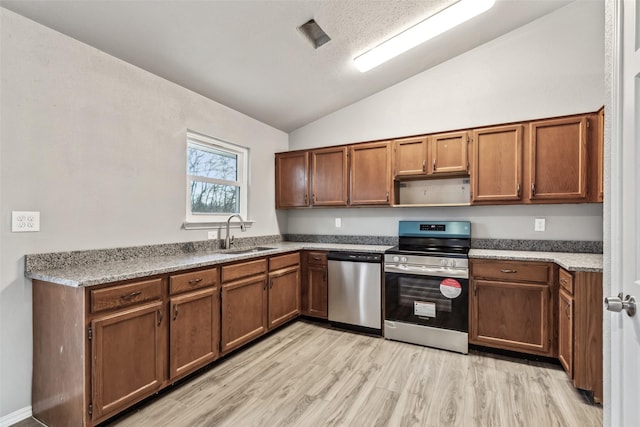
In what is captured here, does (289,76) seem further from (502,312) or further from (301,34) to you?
(502,312)

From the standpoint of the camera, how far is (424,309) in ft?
9.53

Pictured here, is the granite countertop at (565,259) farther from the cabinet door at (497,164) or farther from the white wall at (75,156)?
the white wall at (75,156)

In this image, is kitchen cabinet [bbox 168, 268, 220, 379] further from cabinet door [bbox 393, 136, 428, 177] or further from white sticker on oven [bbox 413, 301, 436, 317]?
cabinet door [bbox 393, 136, 428, 177]

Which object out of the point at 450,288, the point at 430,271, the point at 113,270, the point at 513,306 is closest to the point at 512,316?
the point at 513,306

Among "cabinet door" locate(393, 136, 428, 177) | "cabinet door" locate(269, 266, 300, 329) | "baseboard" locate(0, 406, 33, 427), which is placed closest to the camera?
"baseboard" locate(0, 406, 33, 427)

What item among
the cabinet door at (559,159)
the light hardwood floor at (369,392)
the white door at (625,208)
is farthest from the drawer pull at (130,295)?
the cabinet door at (559,159)

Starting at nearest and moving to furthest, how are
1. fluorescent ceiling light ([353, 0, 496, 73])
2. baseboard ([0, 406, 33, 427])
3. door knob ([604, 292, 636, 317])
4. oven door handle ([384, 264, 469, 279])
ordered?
door knob ([604, 292, 636, 317]) → baseboard ([0, 406, 33, 427]) → fluorescent ceiling light ([353, 0, 496, 73]) → oven door handle ([384, 264, 469, 279])

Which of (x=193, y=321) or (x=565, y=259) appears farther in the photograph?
(x=565, y=259)

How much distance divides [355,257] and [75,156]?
2495 millimetres

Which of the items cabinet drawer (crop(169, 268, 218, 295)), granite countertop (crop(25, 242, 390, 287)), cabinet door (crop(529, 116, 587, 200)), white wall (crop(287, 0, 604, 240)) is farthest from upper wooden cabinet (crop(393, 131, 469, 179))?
cabinet drawer (crop(169, 268, 218, 295))

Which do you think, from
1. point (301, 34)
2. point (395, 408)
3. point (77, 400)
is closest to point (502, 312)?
point (395, 408)

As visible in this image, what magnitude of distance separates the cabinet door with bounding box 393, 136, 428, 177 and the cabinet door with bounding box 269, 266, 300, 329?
5.32ft

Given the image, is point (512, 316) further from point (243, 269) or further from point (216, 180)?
point (216, 180)

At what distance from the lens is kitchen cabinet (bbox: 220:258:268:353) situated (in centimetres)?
254
